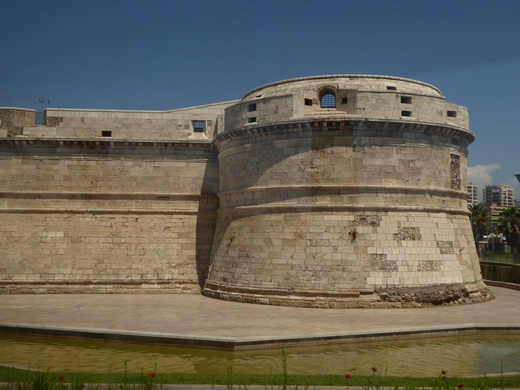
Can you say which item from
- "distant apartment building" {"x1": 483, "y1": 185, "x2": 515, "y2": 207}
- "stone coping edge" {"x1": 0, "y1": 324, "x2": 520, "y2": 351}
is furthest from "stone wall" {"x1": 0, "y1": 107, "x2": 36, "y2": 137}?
"distant apartment building" {"x1": 483, "y1": 185, "x2": 515, "y2": 207}

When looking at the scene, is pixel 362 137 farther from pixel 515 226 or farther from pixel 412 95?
pixel 515 226

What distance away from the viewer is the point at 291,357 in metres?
10.8

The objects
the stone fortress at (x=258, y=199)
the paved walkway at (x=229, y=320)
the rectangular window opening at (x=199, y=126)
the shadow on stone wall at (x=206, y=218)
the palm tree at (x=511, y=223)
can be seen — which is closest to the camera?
the paved walkway at (x=229, y=320)

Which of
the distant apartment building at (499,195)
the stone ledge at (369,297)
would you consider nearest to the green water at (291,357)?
the stone ledge at (369,297)

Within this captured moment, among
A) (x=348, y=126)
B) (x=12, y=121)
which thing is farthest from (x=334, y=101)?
(x=12, y=121)

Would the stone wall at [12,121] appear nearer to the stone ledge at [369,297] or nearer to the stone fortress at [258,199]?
the stone fortress at [258,199]

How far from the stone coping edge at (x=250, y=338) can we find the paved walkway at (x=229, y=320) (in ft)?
0.07

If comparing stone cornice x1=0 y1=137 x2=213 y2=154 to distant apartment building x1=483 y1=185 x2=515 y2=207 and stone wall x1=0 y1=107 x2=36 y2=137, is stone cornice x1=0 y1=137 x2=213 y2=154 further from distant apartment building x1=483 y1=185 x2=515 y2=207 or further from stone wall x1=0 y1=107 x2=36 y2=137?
distant apartment building x1=483 y1=185 x2=515 y2=207

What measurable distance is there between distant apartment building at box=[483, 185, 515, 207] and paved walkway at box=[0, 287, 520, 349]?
467ft

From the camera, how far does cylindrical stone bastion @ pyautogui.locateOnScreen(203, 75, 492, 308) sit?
16844mm

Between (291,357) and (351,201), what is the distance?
25.5ft

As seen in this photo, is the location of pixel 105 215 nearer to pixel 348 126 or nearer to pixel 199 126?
pixel 199 126

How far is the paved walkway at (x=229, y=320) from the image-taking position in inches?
470

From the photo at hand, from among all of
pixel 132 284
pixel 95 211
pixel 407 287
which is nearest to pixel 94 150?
pixel 95 211
